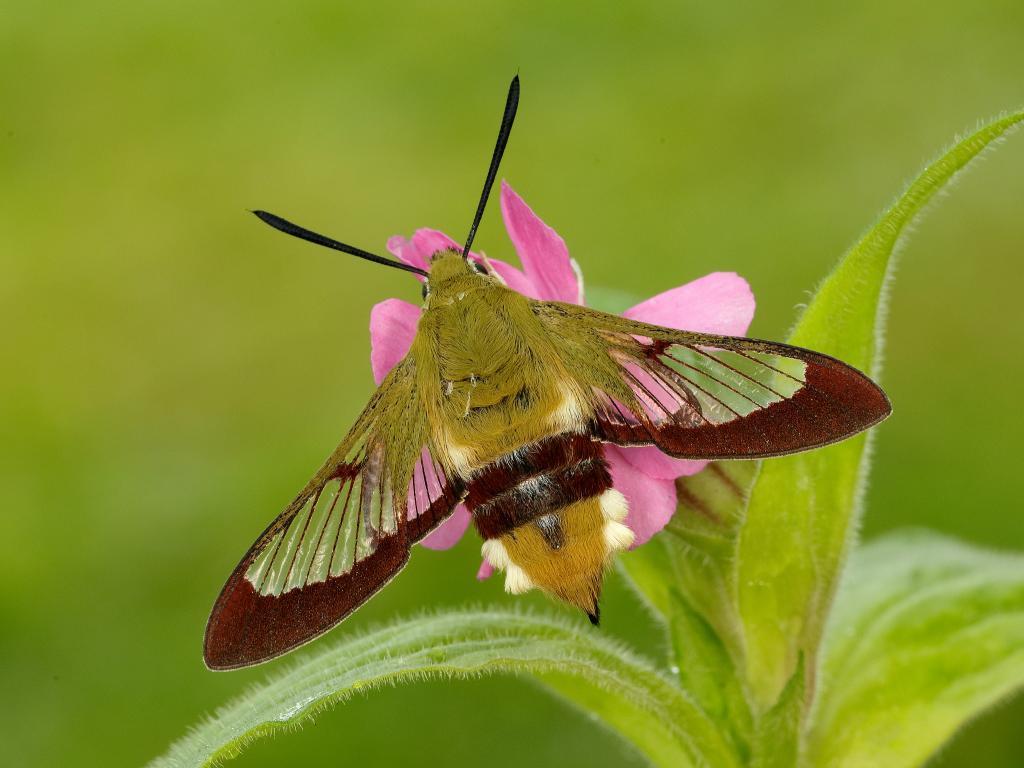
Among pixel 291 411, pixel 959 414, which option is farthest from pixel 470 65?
pixel 959 414

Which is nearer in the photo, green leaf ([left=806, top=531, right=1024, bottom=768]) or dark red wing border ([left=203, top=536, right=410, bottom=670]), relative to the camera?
dark red wing border ([left=203, top=536, right=410, bottom=670])

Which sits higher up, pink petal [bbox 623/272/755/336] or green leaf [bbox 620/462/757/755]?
pink petal [bbox 623/272/755/336]

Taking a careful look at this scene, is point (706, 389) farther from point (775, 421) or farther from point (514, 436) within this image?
point (514, 436)

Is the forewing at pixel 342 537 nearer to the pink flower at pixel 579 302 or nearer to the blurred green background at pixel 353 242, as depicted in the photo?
the pink flower at pixel 579 302

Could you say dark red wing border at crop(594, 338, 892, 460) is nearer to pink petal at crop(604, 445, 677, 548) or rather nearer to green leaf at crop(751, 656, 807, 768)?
pink petal at crop(604, 445, 677, 548)

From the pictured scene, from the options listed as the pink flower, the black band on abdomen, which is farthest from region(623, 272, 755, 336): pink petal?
the black band on abdomen
